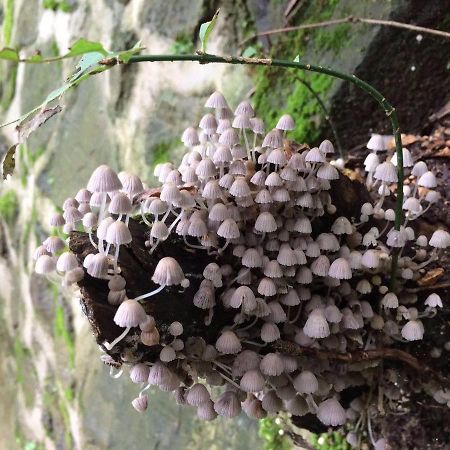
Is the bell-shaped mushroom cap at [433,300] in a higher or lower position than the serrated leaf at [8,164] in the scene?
lower

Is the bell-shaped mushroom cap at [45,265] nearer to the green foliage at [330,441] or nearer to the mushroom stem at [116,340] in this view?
the mushroom stem at [116,340]

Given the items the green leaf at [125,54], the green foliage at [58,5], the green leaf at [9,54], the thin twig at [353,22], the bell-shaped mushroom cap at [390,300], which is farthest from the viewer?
the green foliage at [58,5]

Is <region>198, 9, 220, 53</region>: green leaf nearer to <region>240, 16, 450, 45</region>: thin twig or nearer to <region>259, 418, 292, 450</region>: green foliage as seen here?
<region>240, 16, 450, 45</region>: thin twig

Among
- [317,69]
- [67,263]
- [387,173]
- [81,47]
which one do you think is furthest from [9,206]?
[81,47]

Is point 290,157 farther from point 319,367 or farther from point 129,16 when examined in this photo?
point 129,16

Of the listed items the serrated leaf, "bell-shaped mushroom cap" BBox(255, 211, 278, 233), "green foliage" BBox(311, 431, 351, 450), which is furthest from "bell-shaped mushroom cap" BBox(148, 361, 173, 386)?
"green foliage" BBox(311, 431, 351, 450)

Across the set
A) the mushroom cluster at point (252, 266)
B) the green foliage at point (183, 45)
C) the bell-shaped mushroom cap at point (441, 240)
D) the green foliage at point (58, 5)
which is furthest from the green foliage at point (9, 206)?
the bell-shaped mushroom cap at point (441, 240)
